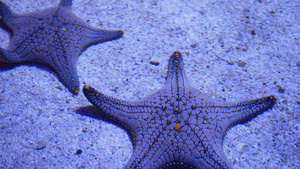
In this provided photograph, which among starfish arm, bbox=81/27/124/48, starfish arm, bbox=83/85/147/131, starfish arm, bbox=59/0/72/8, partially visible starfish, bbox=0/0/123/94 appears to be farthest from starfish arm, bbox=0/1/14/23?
starfish arm, bbox=83/85/147/131

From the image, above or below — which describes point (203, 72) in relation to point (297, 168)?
above

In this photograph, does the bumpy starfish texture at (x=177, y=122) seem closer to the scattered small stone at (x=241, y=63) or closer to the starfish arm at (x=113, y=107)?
the starfish arm at (x=113, y=107)

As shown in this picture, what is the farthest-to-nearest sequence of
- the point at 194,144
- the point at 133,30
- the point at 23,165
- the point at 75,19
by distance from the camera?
1. the point at 133,30
2. the point at 75,19
3. the point at 23,165
4. the point at 194,144

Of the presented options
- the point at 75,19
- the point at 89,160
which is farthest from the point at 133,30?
the point at 89,160

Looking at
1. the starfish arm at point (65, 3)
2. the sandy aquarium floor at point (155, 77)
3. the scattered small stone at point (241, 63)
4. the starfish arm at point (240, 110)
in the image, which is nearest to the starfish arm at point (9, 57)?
the sandy aquarium floor at point (155, 77)

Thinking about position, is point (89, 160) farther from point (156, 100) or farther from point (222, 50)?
point (222, 50)

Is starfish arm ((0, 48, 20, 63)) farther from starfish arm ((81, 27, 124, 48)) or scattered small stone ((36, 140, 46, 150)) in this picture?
scattered small stone ((36, 140, 46, 150))

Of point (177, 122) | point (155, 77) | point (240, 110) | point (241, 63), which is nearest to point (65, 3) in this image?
point (155, 77)
